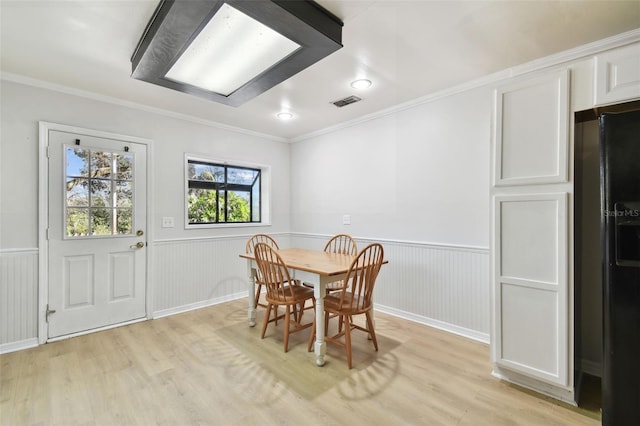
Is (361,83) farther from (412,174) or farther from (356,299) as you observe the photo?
(356,299)


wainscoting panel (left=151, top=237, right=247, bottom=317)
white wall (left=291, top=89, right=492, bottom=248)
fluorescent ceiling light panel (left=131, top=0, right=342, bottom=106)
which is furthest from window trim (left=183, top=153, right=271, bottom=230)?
fluorescent ceiling light panel (left=131, top=0, right=342, bottom=106)

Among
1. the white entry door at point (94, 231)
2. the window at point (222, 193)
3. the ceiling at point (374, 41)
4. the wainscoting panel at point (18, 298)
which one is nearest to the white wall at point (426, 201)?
the ceiling at point (374, 41)

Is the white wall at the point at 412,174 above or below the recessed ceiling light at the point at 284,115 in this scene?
below

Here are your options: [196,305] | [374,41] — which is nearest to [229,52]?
[374,41]

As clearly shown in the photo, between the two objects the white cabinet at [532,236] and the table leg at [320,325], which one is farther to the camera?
the table leg at [320,325]

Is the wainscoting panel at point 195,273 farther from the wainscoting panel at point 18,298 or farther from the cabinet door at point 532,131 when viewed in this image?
the cabinet door at point 532,131

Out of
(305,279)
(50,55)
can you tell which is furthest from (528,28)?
(50,55)

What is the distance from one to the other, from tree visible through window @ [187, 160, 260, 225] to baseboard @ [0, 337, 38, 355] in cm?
188

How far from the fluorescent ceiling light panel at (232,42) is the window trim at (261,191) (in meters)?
1.34

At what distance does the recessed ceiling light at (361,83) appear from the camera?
8.79 feet

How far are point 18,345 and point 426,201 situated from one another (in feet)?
13.8

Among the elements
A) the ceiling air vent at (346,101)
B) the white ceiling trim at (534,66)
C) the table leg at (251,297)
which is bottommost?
the table leg at (251,297)

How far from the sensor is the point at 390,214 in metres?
3.47

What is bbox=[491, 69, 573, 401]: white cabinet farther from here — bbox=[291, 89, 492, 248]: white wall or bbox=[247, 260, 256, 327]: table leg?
bbox=[247, 260, 256, 327]: table leg
